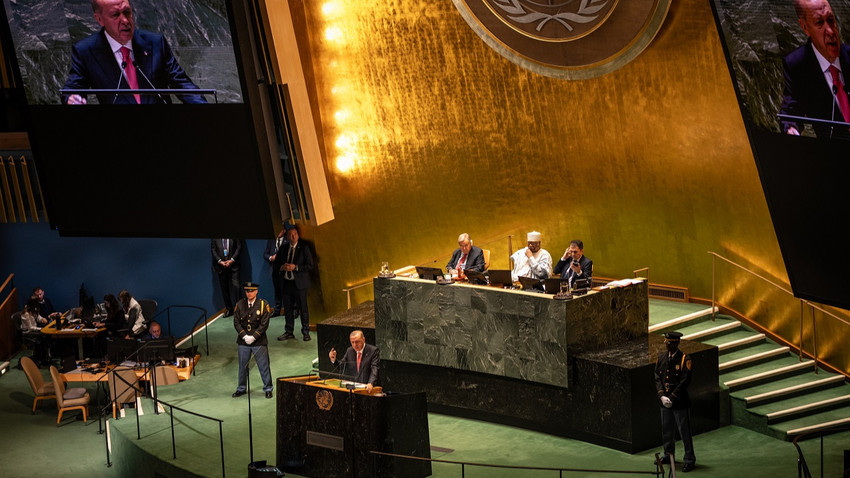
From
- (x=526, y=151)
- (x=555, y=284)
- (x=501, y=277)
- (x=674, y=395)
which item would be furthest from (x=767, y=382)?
(x=526, y=151)

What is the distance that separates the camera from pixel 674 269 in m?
13.1

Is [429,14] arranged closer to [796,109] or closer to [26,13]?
[26,13]

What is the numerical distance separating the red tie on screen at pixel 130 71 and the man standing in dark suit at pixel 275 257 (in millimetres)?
4764

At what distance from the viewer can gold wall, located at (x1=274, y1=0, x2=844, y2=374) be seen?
1219 cm

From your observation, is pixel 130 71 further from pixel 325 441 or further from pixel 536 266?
pixel 536 266

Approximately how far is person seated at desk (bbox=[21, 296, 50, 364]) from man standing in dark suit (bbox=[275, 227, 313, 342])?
3265 millimetres

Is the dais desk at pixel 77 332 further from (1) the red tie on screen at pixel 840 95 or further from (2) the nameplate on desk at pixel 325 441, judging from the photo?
(1) the red tie on screen at pixel 840 95

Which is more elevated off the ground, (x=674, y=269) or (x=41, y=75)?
(x=41, y=75)

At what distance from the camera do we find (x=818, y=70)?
7.20 m

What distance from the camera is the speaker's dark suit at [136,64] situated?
9.88 m

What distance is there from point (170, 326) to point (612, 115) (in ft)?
24.3

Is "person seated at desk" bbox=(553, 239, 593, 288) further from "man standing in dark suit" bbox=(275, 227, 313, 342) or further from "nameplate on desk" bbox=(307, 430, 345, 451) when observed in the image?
"man standing in dark suit" bbox=(275, 227, 313, 342)

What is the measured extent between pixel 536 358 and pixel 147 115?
418 cm

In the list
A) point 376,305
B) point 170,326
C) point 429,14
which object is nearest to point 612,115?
point 429,14
